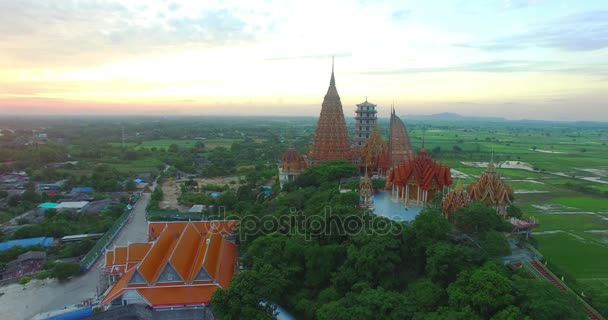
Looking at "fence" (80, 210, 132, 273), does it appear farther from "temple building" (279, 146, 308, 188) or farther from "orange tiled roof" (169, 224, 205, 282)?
"temple building" (279, 146, 308, 188)

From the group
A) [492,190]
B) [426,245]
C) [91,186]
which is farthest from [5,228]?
[492,190]

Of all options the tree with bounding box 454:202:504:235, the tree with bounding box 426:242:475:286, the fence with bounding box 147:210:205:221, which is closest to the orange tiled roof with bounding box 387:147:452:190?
the tree with bounding box 454:202:504:235

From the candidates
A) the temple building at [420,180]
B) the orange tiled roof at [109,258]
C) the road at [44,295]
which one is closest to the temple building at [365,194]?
the temple building at [420,180]

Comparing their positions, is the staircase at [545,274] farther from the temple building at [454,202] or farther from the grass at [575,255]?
the grass at [575,255]

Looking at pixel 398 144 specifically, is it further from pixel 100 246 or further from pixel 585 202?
pixel 585 202

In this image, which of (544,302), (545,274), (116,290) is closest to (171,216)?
(116,290)

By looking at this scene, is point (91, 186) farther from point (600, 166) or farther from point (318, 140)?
point (600, 166)

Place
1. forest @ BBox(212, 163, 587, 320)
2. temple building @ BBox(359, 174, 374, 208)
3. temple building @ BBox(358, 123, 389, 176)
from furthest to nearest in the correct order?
temple building @ BBox(358, 123, 389, 176)
temple building @ BBox(359, 174, 374, 208)
forest @ BBox(212, 163, 587, 320)
